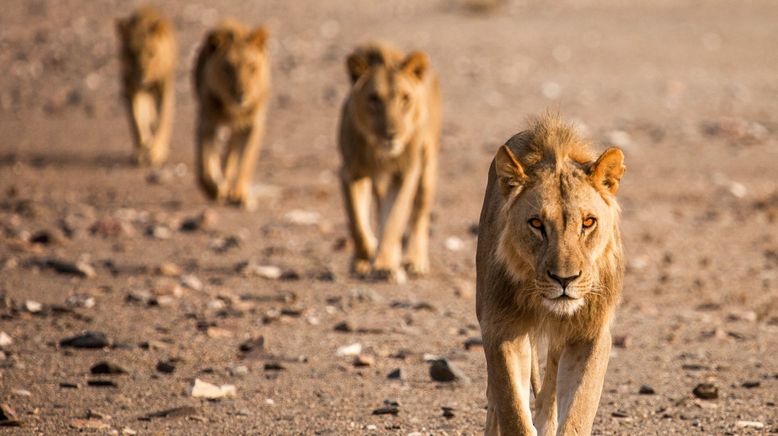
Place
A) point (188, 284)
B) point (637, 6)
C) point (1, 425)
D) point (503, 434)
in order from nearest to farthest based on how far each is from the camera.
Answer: point (503, 434)
point (1, 425)
point (188, 284)
point (637, 6)

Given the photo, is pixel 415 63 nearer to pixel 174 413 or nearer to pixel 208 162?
pixel 208 162

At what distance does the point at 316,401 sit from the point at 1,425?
55.2 inches

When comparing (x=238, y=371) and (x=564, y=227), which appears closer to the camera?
(x=564, y=227)

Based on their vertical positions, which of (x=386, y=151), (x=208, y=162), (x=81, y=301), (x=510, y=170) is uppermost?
(x=510, y=170)

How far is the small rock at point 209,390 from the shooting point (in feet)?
19.7

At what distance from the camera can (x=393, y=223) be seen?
862 cm

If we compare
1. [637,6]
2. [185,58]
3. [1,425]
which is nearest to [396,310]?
[1,425]

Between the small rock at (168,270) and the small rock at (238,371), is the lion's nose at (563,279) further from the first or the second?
the small rock at (168,270)

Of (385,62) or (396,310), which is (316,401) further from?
(385,62)

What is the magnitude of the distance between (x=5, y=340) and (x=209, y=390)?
1.57m

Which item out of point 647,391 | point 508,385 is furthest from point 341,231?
point 508,385

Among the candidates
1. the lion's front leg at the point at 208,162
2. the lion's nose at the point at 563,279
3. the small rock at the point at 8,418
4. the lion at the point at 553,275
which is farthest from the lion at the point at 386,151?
the lion's nose at the point at 563,279

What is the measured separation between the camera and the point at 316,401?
5977mm

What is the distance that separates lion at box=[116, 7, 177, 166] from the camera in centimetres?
1395
